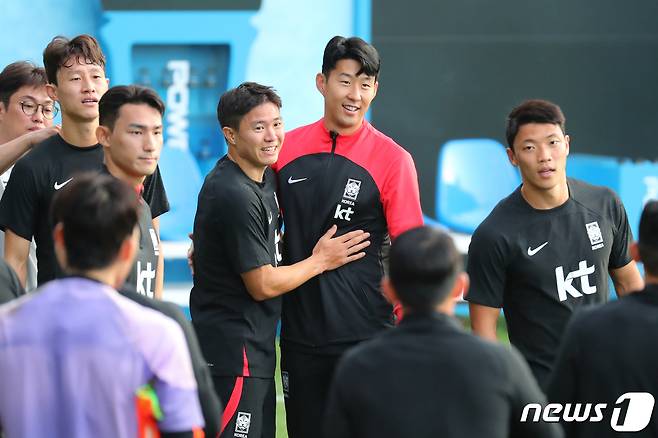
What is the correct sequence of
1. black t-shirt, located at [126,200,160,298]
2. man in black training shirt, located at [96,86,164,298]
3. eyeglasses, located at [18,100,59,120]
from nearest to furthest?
black t-shirt, located at [126,200,160,298], man in black training shirt, located at [96,86,164,298], eyeglasses, located at [18,100,59,120]

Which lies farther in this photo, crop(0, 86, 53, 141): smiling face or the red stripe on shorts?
crop(0, 86, 53, 141): smiling face

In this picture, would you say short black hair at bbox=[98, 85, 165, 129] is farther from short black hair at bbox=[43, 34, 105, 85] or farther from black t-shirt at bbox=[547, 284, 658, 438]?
black t-shirt at bbox=[547, 284, 658, 438]

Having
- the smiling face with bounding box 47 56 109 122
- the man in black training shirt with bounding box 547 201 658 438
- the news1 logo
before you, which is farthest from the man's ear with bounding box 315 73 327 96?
the news1 logo

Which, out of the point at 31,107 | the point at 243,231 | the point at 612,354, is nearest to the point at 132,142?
the point at 243,231

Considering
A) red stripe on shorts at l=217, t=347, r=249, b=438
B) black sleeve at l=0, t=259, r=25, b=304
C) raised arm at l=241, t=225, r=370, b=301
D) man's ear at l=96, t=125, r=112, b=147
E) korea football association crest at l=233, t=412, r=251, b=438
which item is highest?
man's ear at l=96, t=125, r=112, b=147

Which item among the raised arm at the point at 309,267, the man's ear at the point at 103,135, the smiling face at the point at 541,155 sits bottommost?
the raised arm at the point at 309,267

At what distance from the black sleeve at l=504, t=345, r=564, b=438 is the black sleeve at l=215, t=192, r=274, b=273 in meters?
1.83

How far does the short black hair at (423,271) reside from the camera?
9.25 feet

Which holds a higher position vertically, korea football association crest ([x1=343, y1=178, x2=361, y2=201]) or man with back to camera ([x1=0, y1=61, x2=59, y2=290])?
man with back to camera ([x1=0, y1=61, x2=59, y2=290])

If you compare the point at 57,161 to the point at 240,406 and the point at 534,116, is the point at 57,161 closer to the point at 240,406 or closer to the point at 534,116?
the point at 240,406

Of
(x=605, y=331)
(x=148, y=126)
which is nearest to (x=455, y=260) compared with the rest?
(x=605, y=331)

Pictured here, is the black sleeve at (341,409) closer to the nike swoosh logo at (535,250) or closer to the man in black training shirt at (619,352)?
the man in black training shirt at (619,352)

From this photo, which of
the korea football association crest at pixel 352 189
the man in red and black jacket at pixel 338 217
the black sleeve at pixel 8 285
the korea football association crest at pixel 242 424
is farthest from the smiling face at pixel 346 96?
the black sleeve at pixel 8 285

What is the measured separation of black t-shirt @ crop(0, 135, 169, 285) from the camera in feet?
14.5
